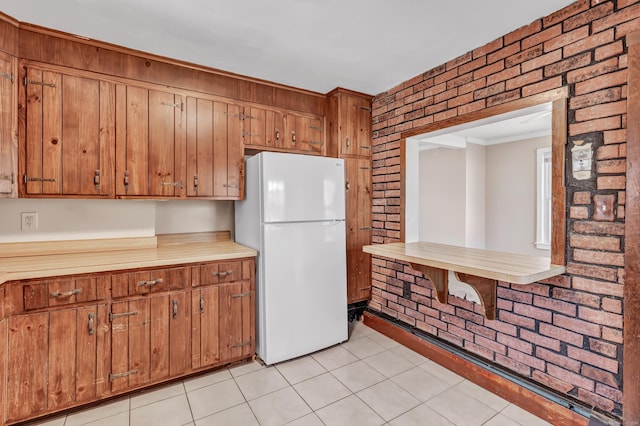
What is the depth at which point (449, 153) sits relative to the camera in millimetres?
4789

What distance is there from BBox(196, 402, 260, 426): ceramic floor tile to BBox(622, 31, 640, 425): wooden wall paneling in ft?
6.31

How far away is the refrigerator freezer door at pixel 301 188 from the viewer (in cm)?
240

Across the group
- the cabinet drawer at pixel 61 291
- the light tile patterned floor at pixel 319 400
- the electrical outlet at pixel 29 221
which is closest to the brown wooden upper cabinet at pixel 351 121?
the light tile patterned floor at pixel 319 400

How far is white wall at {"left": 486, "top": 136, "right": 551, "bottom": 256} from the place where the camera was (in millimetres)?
4352

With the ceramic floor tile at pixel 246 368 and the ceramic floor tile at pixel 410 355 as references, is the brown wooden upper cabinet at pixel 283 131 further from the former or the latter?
the ceramic floor tile at pixel 410 355

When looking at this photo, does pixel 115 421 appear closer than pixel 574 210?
No

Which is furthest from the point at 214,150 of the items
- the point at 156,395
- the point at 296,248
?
the point at 156,395

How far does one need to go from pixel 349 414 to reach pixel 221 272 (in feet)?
4.21

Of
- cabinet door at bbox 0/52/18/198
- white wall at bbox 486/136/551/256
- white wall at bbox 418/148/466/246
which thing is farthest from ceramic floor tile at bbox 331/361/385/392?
white wall at bbox 486/136/551/256

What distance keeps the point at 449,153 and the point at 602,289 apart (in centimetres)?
348

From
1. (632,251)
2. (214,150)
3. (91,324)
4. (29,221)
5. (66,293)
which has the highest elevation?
(214,150)

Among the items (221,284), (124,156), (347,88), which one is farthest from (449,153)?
(124,156)

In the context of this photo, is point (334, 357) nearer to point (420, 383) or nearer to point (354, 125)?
point (420, 383)

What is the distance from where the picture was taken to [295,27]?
6.50ft
